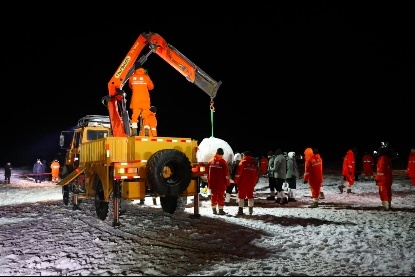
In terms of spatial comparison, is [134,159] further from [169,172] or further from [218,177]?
[218,177]

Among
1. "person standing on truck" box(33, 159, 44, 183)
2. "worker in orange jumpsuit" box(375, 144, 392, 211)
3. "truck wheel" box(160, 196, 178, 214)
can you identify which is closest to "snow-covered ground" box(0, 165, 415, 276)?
"truck wheel" box(160, 196, 178, 214)

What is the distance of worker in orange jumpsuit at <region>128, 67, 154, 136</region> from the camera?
10711mm

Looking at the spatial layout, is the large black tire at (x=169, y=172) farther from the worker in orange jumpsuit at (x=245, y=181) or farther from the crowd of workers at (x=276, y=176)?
the worker in orange jumpsuit at (x=245, y=181)

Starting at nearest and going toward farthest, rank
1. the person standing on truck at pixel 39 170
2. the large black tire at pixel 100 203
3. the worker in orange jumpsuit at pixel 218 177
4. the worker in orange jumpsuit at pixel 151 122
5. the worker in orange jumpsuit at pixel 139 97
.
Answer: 1. the large black tire at pixel 100 203
2. the worker in orange jumpsuit at pixel 218 177
3. the worker in orange jumpsuit at pixel 139 97
4. the worker in orange jumpsuit at pixel 151 122
5. the person standing on truck at pixel 39 170

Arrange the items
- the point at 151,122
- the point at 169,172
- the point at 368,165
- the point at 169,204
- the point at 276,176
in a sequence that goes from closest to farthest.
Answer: the point at 169,172 < the point at 169,204 < the point at 151,122 < the point at 276,176 < the point at 368,165

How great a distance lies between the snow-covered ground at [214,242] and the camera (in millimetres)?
5523

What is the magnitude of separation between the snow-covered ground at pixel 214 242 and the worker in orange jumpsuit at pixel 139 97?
2.68 metres

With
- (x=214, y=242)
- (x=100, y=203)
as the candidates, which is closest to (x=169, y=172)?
(x=100, y=203)

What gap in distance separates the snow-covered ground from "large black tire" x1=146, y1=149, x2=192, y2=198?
889mm

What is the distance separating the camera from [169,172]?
905 cm

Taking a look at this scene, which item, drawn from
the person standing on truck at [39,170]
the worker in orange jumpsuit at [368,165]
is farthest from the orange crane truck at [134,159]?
the worker in orange jumpsuit at [368,165]

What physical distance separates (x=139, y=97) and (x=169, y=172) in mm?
2821

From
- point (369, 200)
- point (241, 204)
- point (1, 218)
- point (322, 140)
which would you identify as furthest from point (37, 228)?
point (322, 140)

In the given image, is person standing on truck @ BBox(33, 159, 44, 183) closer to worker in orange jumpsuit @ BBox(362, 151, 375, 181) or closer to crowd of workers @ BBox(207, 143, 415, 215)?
crowd of workers @ BBox(207, 143, 415, 215)
